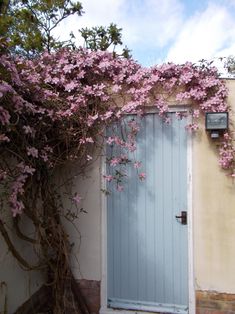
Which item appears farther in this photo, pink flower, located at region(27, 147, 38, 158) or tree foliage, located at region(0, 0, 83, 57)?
tree foliage, located at region(0, 0, 83, 57)

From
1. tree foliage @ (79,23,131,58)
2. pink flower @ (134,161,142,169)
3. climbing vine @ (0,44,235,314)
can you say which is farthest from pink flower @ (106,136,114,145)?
tree foliage @ (79,23,131,58)

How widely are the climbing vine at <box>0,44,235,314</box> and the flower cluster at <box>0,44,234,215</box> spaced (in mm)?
11

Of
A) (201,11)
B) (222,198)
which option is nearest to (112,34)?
(201,11)

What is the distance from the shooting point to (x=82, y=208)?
4.58 meters

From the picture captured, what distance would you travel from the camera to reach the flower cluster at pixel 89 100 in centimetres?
391

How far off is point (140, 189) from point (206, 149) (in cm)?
94

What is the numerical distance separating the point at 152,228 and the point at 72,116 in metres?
1.67

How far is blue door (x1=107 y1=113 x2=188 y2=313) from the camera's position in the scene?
14.0 feet

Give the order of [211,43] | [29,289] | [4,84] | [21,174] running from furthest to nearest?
[211,43] → [29,289] → [21,174] → [4,84]

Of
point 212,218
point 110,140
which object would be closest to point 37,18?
point 110,140

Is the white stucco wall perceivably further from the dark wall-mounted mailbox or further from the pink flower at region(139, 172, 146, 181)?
the pink flower at region(139, 172, 146, 181)

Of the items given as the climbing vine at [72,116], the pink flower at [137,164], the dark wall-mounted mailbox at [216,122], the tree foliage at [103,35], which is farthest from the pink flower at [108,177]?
the tree foliage at [103,35]

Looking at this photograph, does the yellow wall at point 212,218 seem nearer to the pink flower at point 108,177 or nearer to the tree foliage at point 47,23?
the pink flower at point 108,177

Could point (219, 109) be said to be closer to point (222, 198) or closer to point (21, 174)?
point (222, 198)
